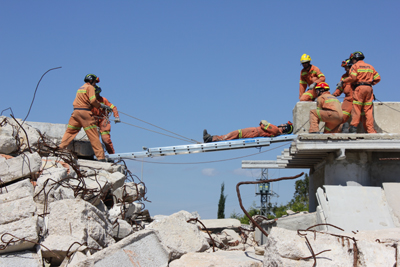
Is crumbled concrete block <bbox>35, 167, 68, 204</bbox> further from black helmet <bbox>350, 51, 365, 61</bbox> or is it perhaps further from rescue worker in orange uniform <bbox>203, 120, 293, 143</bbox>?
black helmet <bbox>350, 51, 365, 61</bbox>

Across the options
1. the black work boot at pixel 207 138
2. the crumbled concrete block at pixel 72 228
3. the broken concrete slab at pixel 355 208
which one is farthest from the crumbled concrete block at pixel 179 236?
the black work boot at pixel 207 138

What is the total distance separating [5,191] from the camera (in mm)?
6574

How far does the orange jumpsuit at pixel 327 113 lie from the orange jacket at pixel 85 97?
201 inches

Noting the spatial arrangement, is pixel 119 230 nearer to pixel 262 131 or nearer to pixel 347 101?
pixel 262 131

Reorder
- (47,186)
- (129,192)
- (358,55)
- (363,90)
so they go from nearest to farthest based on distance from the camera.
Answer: (47,186) → (129,192) → (363,90) → (358,55)

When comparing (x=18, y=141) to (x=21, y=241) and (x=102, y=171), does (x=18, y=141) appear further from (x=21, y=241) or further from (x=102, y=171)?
(x=21, y=241)

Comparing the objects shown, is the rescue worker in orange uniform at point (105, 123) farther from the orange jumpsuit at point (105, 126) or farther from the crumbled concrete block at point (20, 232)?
the crumbled concrete block at point (20, 232)

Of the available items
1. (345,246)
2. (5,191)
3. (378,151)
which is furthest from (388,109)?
(5,191)

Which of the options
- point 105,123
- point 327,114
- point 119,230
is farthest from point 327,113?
point 105,123

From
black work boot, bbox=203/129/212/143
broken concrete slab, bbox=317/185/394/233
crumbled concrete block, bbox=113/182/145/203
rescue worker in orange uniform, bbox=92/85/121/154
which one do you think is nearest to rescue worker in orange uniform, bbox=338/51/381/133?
broken concrete slab, bbox=317/185/394/233

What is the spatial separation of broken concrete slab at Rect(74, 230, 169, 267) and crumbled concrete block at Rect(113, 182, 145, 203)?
303 centimetres

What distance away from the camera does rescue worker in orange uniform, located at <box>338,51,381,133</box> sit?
9.59 m

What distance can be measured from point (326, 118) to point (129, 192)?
4.46 metres

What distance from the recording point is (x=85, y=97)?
34.8 ft
